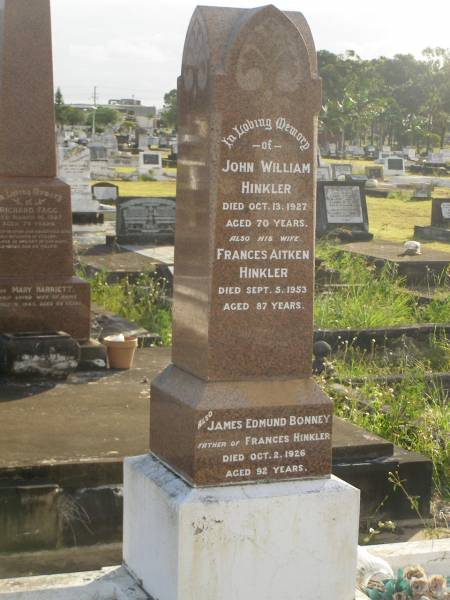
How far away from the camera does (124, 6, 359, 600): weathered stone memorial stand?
169 inches

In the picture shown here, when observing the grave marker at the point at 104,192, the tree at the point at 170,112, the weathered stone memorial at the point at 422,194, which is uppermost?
the tree at the point at 170,112

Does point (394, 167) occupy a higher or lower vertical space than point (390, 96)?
lower

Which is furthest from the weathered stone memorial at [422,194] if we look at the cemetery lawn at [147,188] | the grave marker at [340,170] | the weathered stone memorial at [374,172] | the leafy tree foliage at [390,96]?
the leafy tree foliage at [390,96]

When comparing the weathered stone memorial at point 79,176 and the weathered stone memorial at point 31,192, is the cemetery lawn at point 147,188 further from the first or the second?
the weathered stone memorial at point 31,192

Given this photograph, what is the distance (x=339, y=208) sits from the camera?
20266 millimetres

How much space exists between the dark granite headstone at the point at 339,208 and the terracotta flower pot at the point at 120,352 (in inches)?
462

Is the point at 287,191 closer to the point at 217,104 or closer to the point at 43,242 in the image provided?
the point at 217,104

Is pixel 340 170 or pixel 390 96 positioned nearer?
pixel 340 170

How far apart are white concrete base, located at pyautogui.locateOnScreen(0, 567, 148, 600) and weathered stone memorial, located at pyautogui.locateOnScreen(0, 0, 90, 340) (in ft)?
13.3

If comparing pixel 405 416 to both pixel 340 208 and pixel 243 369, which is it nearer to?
pixel 243 369

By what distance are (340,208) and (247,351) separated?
52.8 feet

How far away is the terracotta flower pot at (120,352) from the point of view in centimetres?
838

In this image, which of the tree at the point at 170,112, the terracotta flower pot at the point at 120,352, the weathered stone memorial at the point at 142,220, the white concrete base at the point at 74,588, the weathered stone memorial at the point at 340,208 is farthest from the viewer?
the tree at the point at 170,112

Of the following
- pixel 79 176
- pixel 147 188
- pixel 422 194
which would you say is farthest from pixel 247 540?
pixel 422 194
